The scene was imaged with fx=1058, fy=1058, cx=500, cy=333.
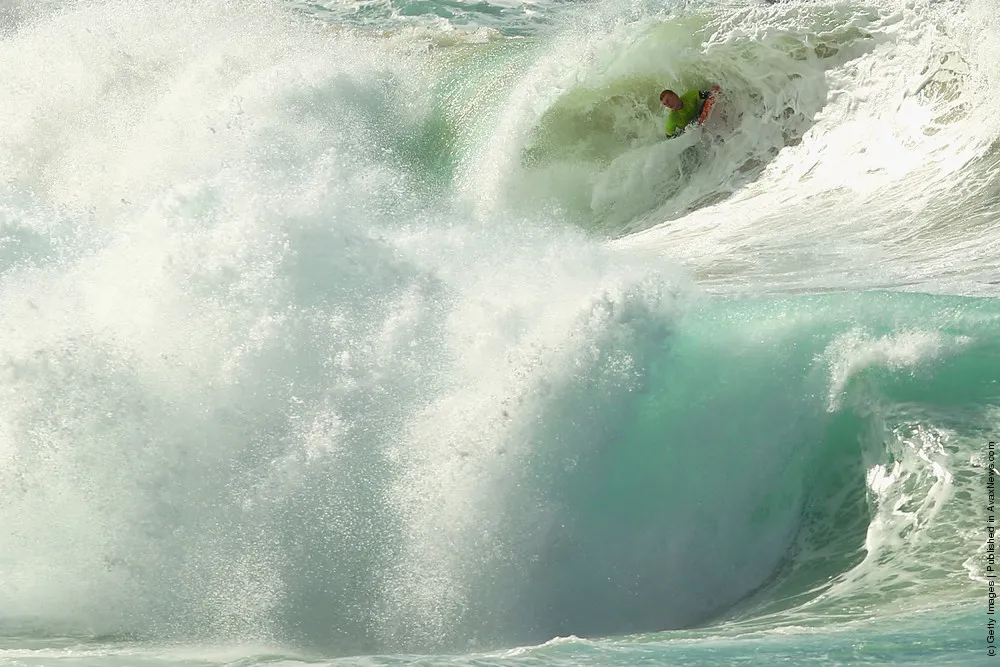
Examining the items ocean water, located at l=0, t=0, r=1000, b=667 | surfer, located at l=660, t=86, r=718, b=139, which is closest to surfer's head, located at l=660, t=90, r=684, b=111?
surfer, located at l=660, t=86, r=718, b=139

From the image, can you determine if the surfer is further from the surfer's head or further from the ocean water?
the ocean water

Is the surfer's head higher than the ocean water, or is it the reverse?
the surfer's head

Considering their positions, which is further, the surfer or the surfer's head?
the surfer

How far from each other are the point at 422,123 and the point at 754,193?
451 cm

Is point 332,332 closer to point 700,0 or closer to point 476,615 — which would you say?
point 476,615

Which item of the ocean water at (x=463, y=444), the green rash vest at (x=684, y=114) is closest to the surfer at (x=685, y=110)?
the green rash vest at (x=684, y=114)

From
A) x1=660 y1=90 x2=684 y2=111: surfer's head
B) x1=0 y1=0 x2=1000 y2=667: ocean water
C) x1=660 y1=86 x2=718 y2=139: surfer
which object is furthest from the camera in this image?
x1=660 y1=86 x2=718 y2=139: surfer

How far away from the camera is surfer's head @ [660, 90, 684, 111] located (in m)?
10.4

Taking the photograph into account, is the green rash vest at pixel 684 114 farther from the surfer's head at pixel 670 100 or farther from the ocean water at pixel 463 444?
the ocean water at pixel 463 444

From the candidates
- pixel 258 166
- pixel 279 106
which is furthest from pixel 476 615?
pixel 279 106

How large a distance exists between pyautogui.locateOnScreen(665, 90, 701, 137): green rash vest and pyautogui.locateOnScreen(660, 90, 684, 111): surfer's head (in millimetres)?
98

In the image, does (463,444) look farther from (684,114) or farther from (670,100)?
(684,114)

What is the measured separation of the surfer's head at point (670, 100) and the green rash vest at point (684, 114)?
0.32 ft

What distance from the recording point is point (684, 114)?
10711 mm
